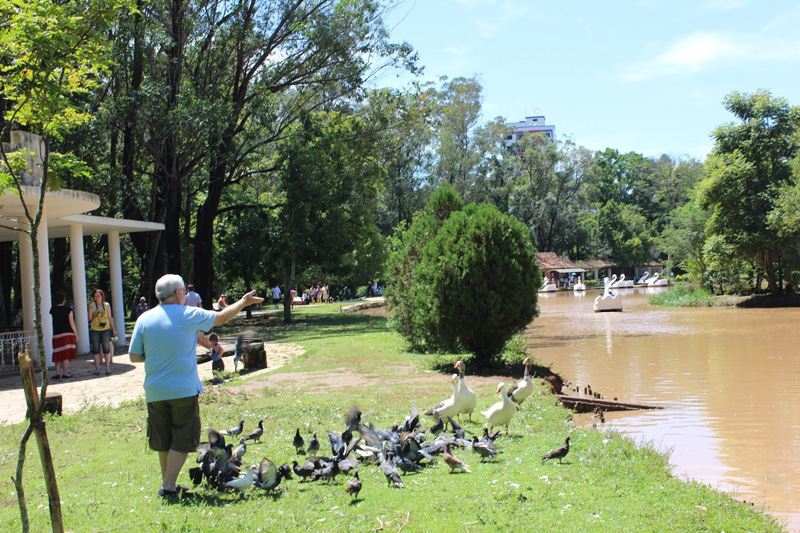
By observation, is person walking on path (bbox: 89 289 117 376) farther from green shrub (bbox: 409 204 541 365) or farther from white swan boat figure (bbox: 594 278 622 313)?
white swan boat figure (bbox: 594 278 622 313)

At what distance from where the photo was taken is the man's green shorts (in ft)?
16.8

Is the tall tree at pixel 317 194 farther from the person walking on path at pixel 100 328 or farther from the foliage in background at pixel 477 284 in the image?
the foliage in background at pixel 477 284

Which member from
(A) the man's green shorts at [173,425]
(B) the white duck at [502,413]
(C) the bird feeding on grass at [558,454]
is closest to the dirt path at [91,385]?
(A) the man's green shorts at [173,425]

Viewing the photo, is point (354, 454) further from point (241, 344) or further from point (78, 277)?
point (78, 277)

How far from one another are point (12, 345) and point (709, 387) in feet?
46.8

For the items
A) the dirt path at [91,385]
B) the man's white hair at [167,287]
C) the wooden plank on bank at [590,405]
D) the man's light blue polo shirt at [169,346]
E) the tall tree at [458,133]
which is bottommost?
the wooden plank on bank at [590,405]

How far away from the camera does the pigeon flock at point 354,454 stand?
5449 millimetres

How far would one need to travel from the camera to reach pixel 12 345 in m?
13.7

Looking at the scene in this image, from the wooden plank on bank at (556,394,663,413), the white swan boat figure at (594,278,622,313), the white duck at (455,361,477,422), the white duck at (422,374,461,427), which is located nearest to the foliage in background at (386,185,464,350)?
the wooden plank on bank at (556,394,663,413)

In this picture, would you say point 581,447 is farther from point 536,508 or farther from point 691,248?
point 691,248

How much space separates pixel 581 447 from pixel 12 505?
5.38 meters

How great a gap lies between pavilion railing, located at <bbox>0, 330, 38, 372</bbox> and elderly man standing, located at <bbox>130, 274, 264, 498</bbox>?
10.6 m

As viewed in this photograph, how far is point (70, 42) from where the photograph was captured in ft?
16.5

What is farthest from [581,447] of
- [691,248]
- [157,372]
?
[691,248]
